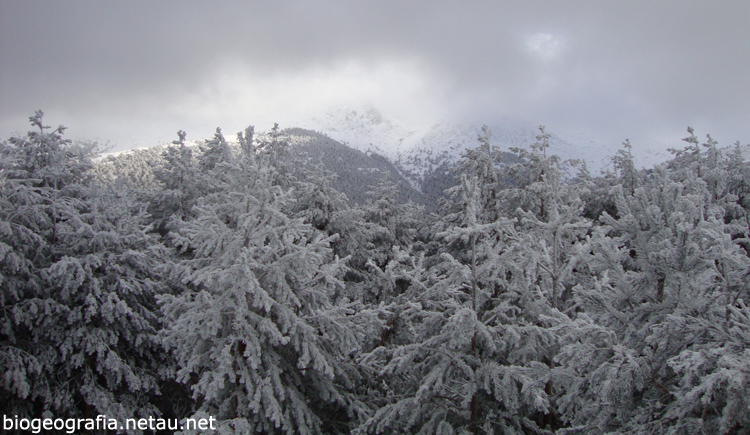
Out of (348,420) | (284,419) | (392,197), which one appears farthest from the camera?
(392,197)

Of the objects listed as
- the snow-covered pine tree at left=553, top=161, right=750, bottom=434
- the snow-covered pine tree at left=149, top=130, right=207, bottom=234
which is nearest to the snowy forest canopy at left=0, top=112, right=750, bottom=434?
the snow-covered pine tree at left=553, top=161, right=750, bottom=434

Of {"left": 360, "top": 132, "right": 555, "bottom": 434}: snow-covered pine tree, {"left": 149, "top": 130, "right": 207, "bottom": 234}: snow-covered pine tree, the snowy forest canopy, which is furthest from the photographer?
{"left": 149, "top": 130, "right": 207, "bottom": 234}: snow-covered pine tree

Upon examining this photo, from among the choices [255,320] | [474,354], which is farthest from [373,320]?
[255,320]

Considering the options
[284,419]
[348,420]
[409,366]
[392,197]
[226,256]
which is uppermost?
[392,197]

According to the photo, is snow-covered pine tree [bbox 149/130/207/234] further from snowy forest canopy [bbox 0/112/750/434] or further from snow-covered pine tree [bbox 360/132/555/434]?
snow-covered pine tree [bbox 360/132/555/434]

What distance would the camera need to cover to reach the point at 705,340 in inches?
176

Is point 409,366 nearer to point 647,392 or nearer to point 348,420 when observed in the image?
point 348,420

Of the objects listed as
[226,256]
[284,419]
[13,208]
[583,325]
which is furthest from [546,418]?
[13,208]

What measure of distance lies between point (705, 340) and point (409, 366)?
4524 millimetres

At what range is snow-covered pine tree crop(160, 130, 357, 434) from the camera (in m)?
6.53

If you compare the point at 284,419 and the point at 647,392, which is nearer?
the point at 647,392

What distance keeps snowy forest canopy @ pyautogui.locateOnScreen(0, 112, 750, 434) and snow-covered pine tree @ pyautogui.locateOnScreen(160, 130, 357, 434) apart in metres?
0.04

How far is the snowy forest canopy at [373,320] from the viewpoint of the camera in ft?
15.0

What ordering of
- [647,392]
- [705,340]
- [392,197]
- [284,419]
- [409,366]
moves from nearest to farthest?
[705,340] → [647,392] → [284,419] → [409,366] → [392,197]
